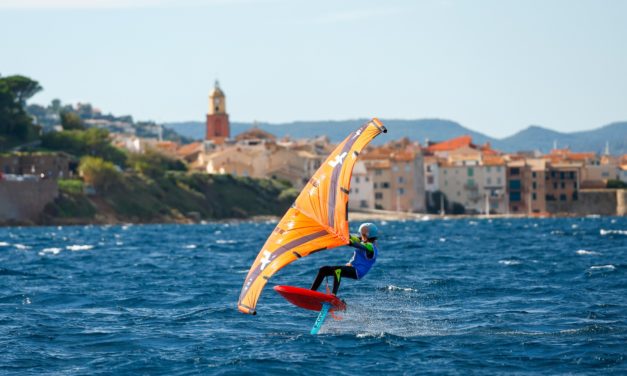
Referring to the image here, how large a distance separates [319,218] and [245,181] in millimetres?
126403

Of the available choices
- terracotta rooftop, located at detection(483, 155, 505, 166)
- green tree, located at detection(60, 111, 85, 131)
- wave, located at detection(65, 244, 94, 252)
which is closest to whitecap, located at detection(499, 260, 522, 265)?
wave, located at detection(65, 244, 94, 252)

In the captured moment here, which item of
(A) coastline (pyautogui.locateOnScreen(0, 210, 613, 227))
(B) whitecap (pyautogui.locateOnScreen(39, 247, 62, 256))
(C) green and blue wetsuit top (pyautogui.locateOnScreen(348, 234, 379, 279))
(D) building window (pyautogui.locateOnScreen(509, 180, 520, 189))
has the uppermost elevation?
(C) green and blue wetsuit top (pyautogui.locateOnScreen(348, 234, 379, 279))

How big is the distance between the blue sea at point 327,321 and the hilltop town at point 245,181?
3079 inches

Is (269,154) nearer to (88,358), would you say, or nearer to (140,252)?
(140,252)

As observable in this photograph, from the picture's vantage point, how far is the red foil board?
2566 centimetres

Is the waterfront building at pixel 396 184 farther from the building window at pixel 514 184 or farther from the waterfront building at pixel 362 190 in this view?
the building window at pixel 514 184

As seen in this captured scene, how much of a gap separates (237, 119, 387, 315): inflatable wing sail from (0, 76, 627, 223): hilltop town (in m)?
94.3

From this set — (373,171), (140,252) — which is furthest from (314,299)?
(373,171)

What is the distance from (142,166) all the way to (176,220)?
13.4m

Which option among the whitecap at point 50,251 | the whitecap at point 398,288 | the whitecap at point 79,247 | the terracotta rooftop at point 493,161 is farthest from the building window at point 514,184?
the whitecap at point 398,288

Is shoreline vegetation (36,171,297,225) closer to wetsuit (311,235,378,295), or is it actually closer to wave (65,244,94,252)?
wave (65,244,94,252)

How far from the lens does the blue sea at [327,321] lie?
75.1 feet

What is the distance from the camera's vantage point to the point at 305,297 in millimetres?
25812

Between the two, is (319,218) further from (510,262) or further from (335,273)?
(510,262)
